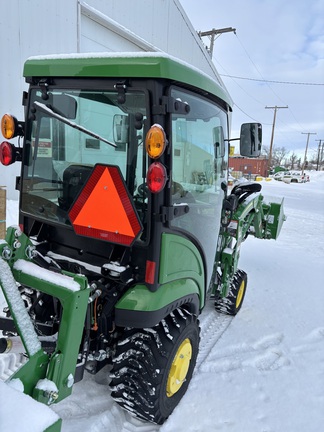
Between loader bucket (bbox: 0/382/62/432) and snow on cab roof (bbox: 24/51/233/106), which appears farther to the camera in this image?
snow on cab roof (bbox: 24/51/233/106)

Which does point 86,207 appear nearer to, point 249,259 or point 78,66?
point 78,66

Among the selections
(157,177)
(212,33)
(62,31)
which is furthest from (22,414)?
(212,33)

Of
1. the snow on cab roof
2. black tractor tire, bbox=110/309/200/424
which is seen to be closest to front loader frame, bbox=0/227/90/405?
black tractor tire, bbox=110/309/200/424

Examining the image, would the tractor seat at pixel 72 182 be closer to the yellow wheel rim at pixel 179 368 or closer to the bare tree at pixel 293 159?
the yellow wheel rim at pixel 179 368

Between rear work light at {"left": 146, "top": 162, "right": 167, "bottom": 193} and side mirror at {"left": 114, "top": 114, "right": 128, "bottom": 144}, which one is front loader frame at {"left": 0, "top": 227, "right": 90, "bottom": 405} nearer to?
rear work light at {"left": 146, "top": 162, "right": 167, "bottom": 193}

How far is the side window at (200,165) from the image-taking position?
6.90 feet

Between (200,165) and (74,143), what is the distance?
2.95 ft

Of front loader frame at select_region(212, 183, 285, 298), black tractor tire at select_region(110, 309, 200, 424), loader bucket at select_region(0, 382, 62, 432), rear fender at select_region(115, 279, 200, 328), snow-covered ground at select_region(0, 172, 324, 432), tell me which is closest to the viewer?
loader bucket at select_region(0, 382, 62, 432)

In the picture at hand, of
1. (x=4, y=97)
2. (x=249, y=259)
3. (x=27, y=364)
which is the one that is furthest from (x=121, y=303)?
(x=4, y=97)

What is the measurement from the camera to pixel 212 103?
2459mm

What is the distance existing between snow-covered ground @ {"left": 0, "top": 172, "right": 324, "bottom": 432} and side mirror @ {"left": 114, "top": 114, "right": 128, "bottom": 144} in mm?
1404

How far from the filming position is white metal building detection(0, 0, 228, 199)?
618cm

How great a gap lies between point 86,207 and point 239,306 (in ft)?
8.55

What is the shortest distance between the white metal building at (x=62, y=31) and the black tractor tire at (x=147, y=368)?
17.5ft
